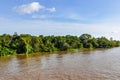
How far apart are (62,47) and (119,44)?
5026 cm

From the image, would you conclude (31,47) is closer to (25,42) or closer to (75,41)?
(25,42)

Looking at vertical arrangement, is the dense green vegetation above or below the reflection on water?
above

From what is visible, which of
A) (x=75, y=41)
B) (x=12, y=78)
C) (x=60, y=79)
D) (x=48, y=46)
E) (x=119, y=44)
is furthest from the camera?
(x=119, y=44)

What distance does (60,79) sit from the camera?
1522cm

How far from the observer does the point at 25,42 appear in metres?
47.1

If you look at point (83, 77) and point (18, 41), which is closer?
point (83, 77)

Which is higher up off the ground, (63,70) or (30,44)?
(30,44)

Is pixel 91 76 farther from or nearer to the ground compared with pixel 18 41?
nearer to the ground

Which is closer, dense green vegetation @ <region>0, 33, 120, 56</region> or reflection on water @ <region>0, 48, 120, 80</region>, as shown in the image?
reflection on water @ <region>0, 48, 120, 80</region>

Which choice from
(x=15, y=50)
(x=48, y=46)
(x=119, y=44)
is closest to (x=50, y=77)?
(x=15, y=50)

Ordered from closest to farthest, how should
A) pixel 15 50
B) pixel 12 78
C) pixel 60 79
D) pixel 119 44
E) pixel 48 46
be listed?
pixel 60 79
pixel 12 78
pixel 15 50
pixel 48 46
pixel 119 44

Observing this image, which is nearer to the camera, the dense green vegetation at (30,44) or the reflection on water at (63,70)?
the reflection on water at (63,70)

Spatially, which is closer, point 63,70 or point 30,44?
point 63,70

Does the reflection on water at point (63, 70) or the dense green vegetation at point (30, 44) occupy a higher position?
the dense green vegetation at point (30, 44)
